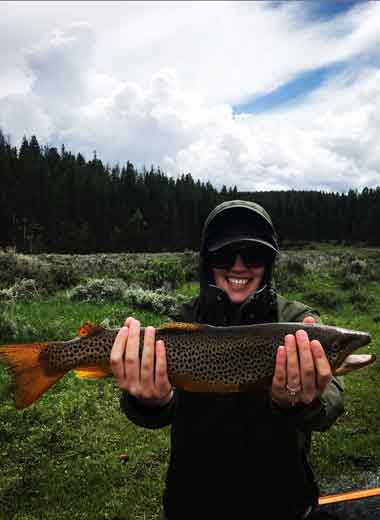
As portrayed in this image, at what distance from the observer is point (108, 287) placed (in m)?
15.6

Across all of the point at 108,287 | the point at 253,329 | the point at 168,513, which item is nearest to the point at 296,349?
the point at 253,329

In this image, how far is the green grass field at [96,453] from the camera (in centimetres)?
539

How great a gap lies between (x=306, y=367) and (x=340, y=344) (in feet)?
1.26

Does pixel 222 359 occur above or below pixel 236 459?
above

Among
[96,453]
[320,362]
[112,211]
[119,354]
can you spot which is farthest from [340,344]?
[112,211]

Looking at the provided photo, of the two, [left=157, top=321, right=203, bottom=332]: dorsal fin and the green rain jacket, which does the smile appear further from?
the green rain jacket

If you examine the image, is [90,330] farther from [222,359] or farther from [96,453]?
[96,453]

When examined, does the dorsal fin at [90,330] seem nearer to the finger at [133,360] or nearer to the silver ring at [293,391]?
the finger at [133,360]

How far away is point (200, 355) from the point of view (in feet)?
10.3

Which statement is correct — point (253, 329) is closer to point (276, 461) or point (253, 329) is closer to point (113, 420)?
point (276, 461)

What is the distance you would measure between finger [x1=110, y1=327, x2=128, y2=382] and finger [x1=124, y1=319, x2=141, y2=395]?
0.10 feet

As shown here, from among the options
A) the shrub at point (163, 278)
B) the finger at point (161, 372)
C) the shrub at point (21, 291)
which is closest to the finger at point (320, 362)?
the finger at point (161, 372)

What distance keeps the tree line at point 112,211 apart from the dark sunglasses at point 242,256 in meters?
58.7

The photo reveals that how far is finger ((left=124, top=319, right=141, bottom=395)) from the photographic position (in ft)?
9.91
